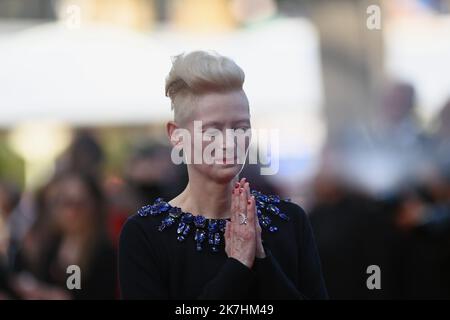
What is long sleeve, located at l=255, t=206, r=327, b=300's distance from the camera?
7.69ft

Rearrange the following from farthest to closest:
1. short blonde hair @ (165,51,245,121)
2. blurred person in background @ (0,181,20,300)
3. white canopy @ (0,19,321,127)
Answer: blurred person in background @ (0,181,20,300) < white canopy @ (0,19,321,127) < short blonde hair @ (165,51,245,121)

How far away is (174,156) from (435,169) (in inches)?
103

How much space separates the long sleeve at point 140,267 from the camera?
94.3 inches

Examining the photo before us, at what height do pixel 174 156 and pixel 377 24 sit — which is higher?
pixel 377 24

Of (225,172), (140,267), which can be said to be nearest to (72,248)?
(140,267)

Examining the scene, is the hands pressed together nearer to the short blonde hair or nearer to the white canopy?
the short blonde hair

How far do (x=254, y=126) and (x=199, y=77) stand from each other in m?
0.46

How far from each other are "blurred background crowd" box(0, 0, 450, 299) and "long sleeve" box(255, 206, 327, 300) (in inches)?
8.6

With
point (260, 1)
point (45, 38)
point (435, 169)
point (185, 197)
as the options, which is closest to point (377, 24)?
point (260, 1)

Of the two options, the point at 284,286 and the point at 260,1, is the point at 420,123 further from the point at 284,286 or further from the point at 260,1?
the point at 284,286

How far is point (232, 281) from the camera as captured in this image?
2.31 metres

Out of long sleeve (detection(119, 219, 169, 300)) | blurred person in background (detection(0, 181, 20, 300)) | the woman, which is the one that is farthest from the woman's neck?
blurred person in background (detection(0, 181, 20, 300))

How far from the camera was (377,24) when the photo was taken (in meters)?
3.24

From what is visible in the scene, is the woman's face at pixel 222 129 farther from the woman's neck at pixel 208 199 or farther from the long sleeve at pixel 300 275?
the long sleeve at pixel 300 275
